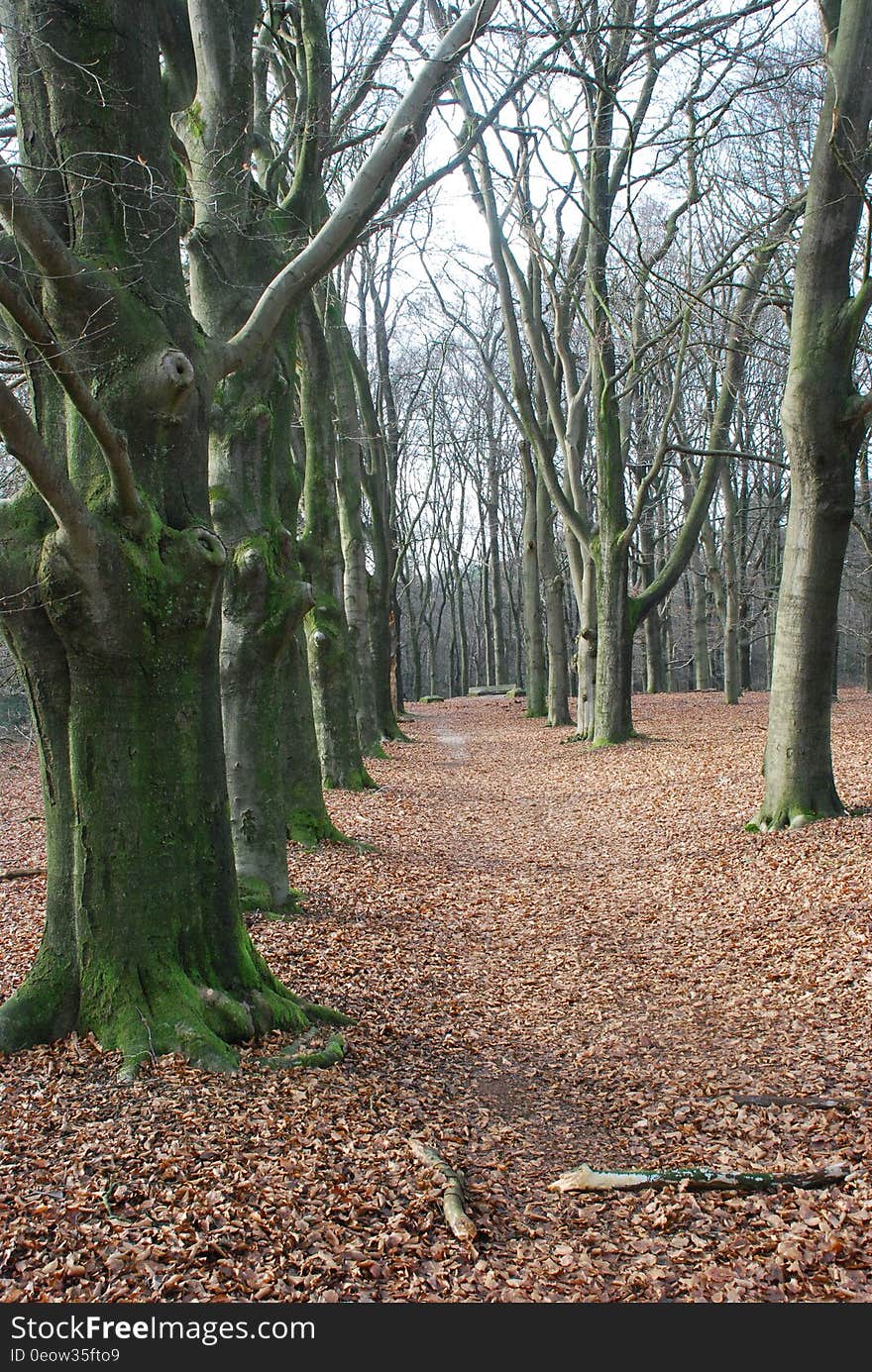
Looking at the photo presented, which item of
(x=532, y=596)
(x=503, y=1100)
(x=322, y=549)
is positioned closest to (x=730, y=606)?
(x=532, y=596)

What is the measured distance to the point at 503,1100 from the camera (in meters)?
4.88

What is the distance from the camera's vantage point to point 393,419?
25.6 metres

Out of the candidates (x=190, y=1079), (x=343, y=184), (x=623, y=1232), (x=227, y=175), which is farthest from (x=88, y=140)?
(x=343, y=184)

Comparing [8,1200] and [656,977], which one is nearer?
[8,1200]

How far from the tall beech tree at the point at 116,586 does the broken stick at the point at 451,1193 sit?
103 cm

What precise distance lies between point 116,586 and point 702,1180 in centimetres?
345

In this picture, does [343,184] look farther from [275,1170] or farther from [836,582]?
[275,1170]

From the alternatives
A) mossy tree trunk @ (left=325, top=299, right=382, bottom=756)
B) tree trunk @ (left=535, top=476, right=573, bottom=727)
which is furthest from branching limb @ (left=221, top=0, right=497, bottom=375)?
tree trunk @ (left=535, top=476, right=573, bottom=727)

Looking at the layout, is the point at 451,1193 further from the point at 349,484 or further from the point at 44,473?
the point at 349,484

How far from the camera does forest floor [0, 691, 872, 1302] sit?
10.5ft

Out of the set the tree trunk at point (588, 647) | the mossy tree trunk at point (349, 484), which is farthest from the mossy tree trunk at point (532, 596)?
the mossy tree trunk at point (349, 484)

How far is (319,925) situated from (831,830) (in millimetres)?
4676

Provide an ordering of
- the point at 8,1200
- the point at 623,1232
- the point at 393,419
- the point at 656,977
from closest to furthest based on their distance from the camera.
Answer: the point at 8,1200 < the point at 623,1232 < the point at 656,977 < the point at 393,419

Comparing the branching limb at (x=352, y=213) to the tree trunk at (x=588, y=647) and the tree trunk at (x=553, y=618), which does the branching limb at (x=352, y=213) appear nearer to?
the tree trunk at (x=588, y=647)
